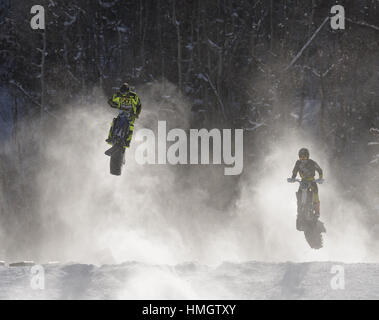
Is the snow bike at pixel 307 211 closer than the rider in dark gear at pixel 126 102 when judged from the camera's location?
No

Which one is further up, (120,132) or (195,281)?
(120,132)

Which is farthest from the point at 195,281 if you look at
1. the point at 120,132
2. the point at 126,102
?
the point at 126,102

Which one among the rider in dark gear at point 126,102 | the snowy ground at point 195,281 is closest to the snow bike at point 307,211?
the snowy ground at point 195,281

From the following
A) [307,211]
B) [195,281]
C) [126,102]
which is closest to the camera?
[195,281]

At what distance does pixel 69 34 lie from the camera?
70.7 feet

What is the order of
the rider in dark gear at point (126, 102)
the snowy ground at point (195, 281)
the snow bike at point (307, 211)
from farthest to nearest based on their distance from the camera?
the snow bike at point (307, 211) → the rider in dark gear at point (126, 102) → the snowy ground at point (195, 281)

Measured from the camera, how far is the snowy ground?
8.17m

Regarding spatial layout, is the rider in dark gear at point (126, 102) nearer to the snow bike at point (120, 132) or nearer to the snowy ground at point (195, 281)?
the snow bike at point (120, 132)

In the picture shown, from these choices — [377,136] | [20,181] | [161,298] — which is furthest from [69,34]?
[161,298]

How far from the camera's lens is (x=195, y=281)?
28.6 feet

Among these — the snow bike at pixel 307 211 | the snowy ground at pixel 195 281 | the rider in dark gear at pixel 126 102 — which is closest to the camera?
the snowy ground at pixel 195 281

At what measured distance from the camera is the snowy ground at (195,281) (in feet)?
26.8

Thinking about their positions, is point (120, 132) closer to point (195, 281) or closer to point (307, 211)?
point (195, 281)

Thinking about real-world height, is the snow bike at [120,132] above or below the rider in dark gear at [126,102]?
below
